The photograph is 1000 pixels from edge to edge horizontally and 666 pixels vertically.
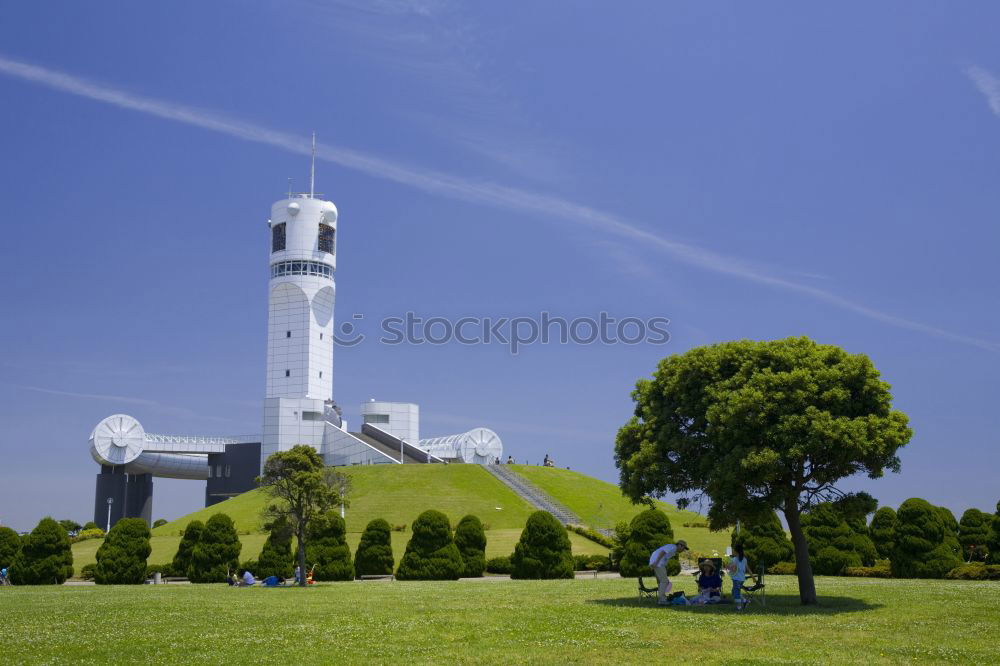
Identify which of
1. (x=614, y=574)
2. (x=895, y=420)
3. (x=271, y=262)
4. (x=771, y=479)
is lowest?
(x=614, y=574)

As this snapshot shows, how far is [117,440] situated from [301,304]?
86.0 ft

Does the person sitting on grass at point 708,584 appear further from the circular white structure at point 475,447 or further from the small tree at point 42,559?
the circular white structure at point 475,447

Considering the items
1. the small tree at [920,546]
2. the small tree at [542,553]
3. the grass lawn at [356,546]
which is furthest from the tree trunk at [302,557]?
the small tree at [920,546]

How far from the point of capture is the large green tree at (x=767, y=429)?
80.7 feet

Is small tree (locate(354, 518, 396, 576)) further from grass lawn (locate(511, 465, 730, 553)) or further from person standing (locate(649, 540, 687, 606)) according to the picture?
person standing (locate(649, 540, 687, 606))

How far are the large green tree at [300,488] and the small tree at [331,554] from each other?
3369mm

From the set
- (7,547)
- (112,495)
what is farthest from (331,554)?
(112,495)

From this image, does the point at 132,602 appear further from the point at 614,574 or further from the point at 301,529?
the point at 614,574

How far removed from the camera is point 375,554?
45.5 metres

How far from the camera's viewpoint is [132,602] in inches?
1089

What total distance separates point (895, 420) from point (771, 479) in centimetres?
407

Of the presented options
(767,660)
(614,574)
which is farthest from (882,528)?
(767,660)

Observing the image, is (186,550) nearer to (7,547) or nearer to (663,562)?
(7,547)

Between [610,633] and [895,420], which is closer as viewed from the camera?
[610,633]
